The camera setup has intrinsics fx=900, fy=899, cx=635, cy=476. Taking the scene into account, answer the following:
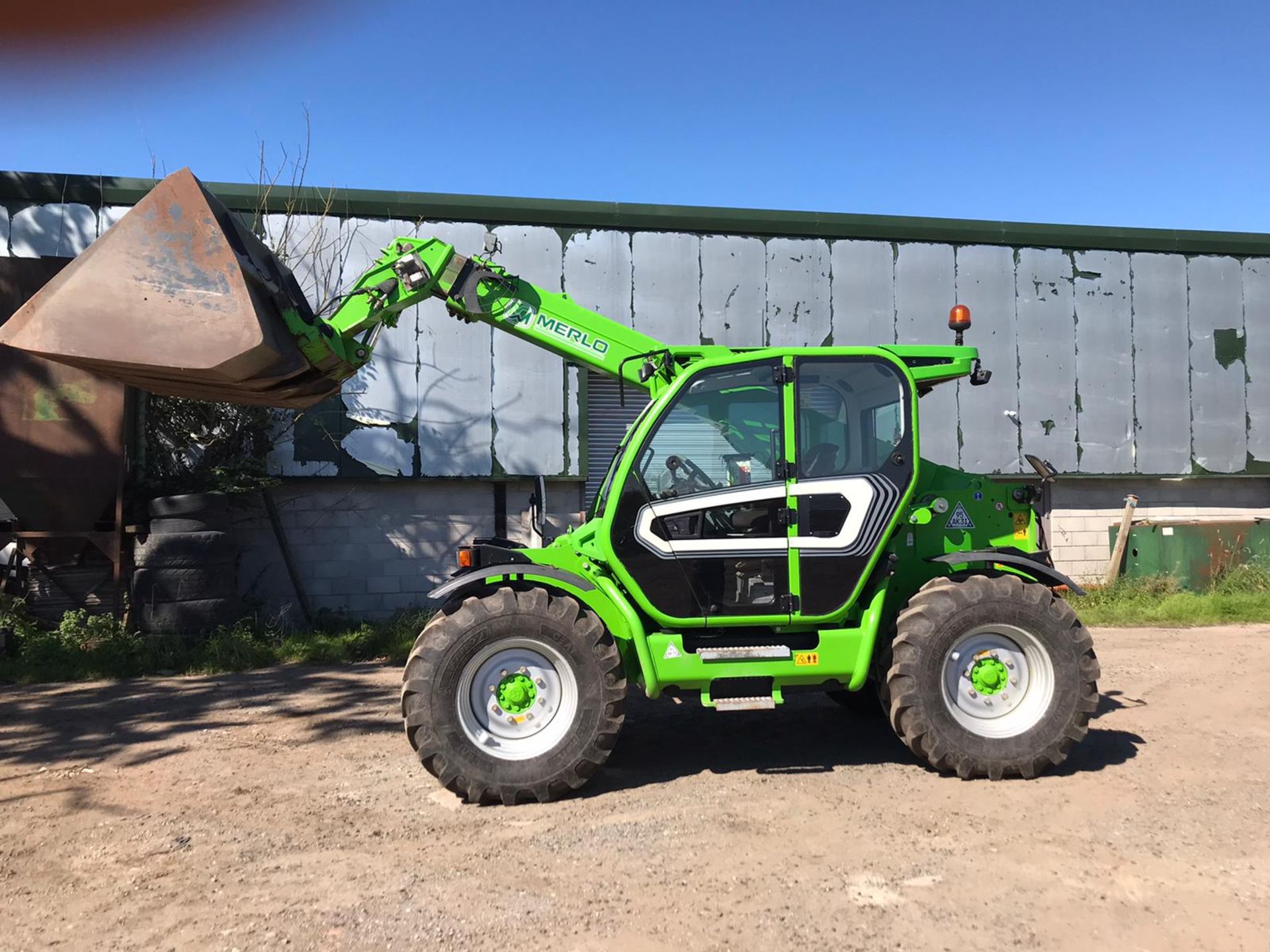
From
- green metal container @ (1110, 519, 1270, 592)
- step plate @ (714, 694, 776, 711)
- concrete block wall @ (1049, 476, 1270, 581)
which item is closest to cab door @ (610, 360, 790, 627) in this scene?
step plate @ (714, 694, 776, 711)

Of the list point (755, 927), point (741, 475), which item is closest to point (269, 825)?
point (755, 927)

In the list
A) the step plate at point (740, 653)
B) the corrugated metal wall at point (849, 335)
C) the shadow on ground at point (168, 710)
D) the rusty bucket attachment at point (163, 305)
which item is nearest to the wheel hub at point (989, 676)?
the step plate at point (740, 653)

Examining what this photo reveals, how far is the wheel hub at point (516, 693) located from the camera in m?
4.82

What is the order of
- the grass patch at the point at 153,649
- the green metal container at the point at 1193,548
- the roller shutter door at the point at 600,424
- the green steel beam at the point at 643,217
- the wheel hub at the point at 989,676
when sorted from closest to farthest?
the wheel hub at the point at 989,676, the grass patch at the point at 153,649, the green steel beam at the point at 643,217, the roller shutter door at the point at 600,424, the green metal container at the point at 1193,548

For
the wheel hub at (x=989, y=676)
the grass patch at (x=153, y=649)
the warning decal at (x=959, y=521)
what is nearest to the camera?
the wheel hub at (x=989, y=676)

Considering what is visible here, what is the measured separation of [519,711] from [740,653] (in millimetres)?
1244

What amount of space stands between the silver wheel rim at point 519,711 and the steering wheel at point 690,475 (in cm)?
117

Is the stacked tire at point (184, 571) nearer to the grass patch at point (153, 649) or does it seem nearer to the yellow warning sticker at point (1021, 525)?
the grass patch at point (153, 649)

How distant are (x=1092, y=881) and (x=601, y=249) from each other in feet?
28.6

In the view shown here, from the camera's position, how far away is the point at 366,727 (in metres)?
6.22

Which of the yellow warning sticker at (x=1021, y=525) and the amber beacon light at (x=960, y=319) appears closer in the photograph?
the amber beacon light at (x=960, y=319)

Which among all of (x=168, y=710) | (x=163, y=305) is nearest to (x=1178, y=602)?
(x=168, y=710)

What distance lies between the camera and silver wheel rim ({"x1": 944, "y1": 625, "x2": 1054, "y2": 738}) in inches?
200

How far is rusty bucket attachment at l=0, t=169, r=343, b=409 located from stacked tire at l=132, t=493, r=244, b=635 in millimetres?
4191
